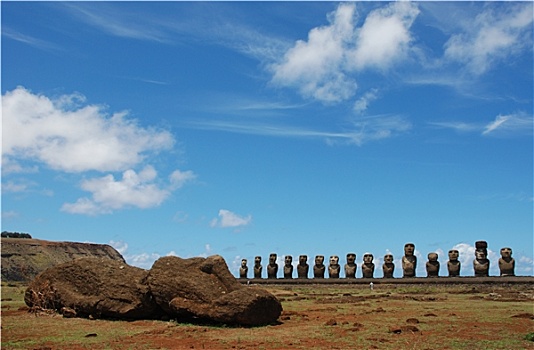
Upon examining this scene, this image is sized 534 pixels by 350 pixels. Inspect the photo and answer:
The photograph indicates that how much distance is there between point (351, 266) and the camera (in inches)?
1666

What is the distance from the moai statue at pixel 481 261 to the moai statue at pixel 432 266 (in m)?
2.73

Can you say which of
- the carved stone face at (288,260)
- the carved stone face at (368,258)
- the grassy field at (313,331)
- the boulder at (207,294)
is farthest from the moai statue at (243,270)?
→ the boulder at (207,294)

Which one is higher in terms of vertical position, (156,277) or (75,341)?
(156,277)

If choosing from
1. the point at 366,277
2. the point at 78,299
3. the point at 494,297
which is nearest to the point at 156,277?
the point at 78,299

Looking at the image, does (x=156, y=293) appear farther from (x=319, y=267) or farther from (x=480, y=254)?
(x=319, y=267)

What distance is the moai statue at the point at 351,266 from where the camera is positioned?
138 feet

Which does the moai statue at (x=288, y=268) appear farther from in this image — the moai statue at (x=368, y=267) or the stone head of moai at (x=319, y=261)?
the moai statue at (x=368, y=267)

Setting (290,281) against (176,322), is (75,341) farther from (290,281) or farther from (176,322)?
(290,281)

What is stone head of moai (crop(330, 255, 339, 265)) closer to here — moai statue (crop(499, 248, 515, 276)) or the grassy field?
moai statue (crop(499, 248, 515, 276))

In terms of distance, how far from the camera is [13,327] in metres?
16.0

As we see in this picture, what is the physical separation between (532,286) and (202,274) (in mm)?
22659

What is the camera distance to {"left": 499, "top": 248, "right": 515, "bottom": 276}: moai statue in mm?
35406

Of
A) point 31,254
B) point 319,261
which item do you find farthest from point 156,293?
point 31,254

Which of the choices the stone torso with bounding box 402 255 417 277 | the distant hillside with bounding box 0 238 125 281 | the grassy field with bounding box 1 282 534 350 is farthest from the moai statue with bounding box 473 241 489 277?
the distant hillside with bounding box 0 238 125 281
